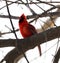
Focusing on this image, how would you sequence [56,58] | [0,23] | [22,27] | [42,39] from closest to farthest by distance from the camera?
[42,39] → [56,58] → [22,27] → [0,23]

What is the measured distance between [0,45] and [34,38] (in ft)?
0.62

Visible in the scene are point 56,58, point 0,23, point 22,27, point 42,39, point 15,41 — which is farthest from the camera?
point 0,23

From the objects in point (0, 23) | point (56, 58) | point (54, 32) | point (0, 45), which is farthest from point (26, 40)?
point (0, 23)

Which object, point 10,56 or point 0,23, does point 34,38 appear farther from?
point 0,23

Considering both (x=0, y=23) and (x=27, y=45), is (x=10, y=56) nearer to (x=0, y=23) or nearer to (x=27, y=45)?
(x=27, y=45)

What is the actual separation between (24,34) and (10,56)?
0.74 metres

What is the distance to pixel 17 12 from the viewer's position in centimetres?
346

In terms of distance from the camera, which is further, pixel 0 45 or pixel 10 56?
pixel 10 56

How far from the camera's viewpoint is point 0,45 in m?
1.29

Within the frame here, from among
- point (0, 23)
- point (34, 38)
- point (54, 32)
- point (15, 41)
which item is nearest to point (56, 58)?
point (54, 32)

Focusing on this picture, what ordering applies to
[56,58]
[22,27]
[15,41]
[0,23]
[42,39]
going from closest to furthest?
[15,41] < [42,39] < [56,58] < [22,27] < [0,23]

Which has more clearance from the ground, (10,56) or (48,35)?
(48,35)

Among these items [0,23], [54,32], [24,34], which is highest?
[54,32]

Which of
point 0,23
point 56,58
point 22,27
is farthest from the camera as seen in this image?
point 0,23
